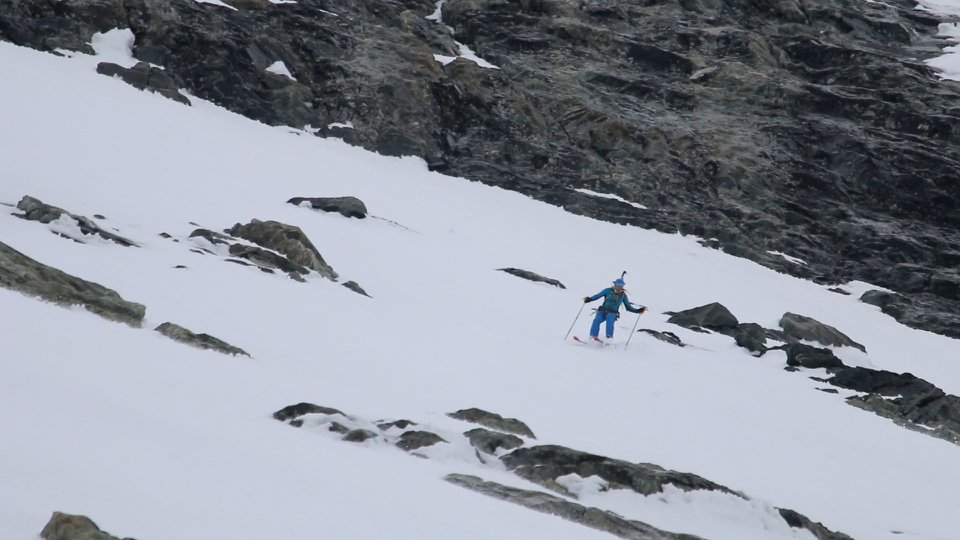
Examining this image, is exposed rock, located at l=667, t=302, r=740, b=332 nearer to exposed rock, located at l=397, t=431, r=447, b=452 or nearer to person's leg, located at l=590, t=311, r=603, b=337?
person's leg, located at l=590, t=311, r=603, b=337

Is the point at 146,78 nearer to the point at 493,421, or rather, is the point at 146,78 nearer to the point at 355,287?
the point at 355,287

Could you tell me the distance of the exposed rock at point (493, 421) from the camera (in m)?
9.02

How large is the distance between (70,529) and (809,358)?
17.8m

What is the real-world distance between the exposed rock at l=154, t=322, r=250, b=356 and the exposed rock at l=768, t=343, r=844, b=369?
45.7ft

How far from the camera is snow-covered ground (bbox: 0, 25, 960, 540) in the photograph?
190 inches

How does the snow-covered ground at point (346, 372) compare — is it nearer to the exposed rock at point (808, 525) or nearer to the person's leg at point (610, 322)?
the exposed rock at point (808, 525)

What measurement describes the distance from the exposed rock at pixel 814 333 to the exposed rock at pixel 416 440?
664 inches

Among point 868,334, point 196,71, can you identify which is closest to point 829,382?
point 868,334

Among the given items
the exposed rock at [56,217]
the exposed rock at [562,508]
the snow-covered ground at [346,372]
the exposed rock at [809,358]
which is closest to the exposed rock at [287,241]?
the snow-covered ground at [346,372]

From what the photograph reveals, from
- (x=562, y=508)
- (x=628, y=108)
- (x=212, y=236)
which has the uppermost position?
(x=628, y=108)

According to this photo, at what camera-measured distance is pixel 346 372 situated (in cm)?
974

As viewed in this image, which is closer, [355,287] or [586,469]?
[586,469]

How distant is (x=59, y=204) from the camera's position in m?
14.6

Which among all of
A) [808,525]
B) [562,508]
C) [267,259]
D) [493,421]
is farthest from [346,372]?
[267,259]
